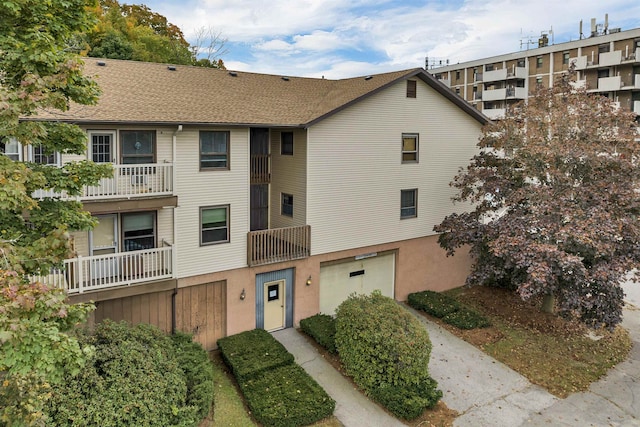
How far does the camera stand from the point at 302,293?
16156 mm

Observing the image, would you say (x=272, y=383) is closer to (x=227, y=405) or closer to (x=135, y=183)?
(x=227, y=405)

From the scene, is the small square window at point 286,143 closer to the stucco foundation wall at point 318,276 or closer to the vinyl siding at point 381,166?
the vinyl siding at point 381,166

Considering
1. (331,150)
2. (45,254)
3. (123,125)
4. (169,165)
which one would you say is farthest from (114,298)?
(331,150)

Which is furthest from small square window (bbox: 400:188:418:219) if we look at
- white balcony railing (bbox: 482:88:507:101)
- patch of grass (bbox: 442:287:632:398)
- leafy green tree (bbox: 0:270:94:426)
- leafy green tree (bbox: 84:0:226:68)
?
white balcony railing (bbox: 482:88:507:101)

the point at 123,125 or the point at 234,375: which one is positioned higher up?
the point at 123,125

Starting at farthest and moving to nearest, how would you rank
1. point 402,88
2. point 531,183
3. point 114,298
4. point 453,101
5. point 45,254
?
point 453,101 → point 402,88 → point 531,183 → point 114,298 → point 45,254

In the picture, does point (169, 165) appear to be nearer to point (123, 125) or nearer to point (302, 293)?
point (123, 125)

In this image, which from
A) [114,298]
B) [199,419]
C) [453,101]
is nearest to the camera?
[199,419]

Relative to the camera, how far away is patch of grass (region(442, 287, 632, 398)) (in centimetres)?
1348

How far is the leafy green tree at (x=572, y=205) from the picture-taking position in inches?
527

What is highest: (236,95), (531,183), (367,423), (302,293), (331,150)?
(236,95)

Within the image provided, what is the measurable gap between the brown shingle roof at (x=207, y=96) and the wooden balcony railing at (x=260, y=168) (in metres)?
2.04

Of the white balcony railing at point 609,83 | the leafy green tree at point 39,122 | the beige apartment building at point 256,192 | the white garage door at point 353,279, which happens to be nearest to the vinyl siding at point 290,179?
the beige apartment building at point 256,192

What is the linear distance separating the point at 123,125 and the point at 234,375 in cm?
784
